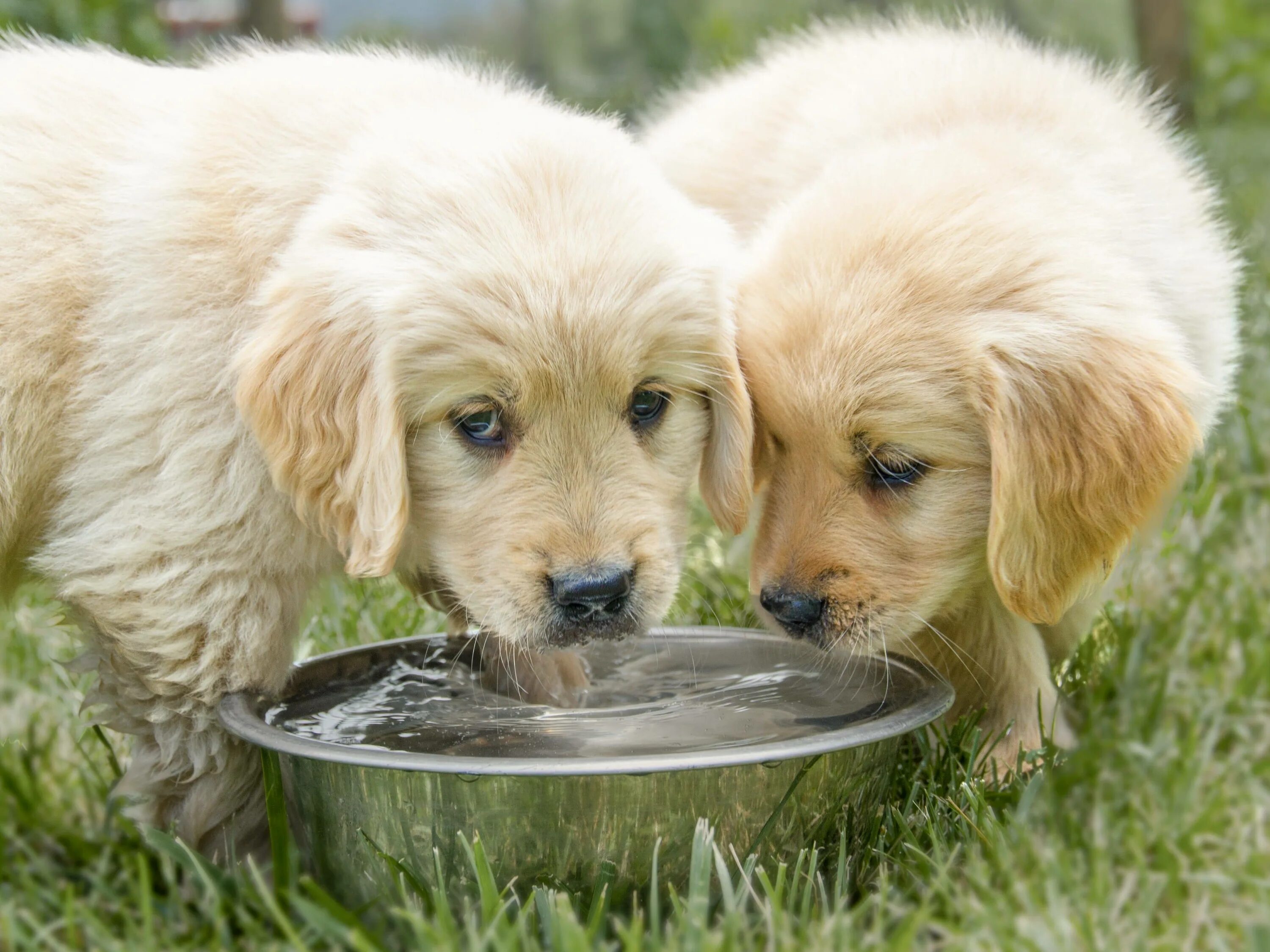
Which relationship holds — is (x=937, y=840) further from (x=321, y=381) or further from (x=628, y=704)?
(x=321, y=381)

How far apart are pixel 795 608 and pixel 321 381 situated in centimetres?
99

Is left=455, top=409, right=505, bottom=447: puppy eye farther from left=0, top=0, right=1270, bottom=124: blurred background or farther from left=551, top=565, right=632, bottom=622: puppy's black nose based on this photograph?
left=0, top=0, right=1270, bottom=124: blurred background

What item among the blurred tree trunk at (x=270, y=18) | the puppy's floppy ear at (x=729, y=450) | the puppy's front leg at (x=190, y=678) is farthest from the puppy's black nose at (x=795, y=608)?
the blurred tree trunk at (x=270, y=18)

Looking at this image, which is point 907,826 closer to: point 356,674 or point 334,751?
point 334,751

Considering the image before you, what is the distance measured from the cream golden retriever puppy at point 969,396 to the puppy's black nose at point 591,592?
0.43 meters

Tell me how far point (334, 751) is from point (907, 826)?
3.38ft

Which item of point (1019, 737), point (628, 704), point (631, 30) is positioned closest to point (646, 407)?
point (628, 704)

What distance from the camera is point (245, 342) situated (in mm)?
2527

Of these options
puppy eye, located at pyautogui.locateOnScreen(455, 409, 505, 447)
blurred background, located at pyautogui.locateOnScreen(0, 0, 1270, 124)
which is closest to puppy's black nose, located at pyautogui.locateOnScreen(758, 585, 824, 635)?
puppy eye, located at pyautogui.locateOnScreen(455, 409, 505, 447)

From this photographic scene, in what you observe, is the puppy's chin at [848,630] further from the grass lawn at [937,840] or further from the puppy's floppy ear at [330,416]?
the puppy's floppy ear at [330,416]

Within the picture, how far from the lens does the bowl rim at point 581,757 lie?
2.10 metres

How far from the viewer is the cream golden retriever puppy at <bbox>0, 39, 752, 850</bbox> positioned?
2.45 metres

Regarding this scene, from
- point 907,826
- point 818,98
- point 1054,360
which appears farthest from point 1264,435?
point 907,826

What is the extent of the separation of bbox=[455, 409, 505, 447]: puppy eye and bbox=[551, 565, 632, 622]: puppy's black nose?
29cm
